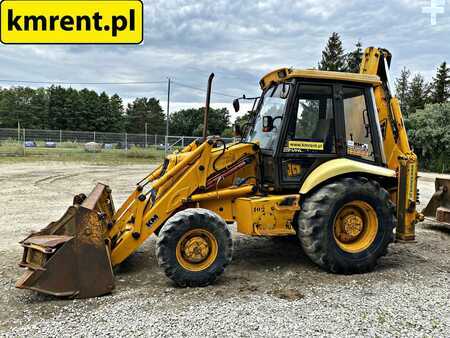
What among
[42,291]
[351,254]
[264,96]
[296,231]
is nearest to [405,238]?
[351,254]

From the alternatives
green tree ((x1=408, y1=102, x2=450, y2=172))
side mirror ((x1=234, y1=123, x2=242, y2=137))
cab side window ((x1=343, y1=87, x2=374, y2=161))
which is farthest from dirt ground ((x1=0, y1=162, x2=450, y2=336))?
green tree ((x1=408, y1=102, x2=450, y2=172))

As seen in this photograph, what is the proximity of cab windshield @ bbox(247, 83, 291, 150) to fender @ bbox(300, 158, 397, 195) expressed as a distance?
629 mm

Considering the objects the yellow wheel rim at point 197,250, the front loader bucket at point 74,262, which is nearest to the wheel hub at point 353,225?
the yellow wheel rim at point 197,250

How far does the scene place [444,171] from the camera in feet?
86.9

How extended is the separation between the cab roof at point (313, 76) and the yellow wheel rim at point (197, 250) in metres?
2.28

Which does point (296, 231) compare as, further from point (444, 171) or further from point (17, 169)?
point (444, 171)

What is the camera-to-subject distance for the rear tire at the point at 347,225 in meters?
5.12

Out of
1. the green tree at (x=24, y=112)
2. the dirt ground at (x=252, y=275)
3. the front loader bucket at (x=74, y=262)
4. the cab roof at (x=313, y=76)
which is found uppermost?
the green tree at (x=24, y=112)

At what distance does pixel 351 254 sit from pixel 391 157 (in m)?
1.69

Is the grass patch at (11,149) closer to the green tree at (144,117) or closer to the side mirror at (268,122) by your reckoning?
the side mirror at (268,122)

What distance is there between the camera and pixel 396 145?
6.10 m

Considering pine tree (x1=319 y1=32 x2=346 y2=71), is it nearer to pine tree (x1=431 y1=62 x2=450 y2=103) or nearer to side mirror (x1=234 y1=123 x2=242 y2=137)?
pine tree (x1=431 y1=62 x2=450 y2=103)

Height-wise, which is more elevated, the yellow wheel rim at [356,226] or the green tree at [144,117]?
the green tree at [144,117]

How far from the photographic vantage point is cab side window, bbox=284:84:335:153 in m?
5.41
